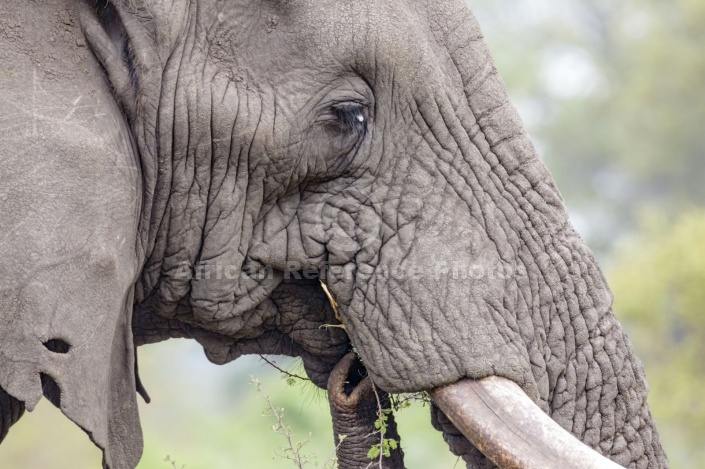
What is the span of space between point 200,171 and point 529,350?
808 mm

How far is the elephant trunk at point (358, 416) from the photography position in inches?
115

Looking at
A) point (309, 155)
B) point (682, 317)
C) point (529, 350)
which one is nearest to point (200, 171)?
point (309, 155)

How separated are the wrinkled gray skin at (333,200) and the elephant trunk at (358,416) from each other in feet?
0.55

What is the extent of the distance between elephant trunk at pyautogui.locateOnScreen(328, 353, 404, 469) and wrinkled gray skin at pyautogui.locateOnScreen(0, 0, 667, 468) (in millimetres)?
169

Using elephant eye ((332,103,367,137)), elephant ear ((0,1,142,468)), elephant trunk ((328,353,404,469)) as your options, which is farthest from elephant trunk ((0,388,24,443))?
elephant eye ((332,103,367,137))

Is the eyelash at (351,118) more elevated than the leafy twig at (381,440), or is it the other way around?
the eyelash at (351,118)

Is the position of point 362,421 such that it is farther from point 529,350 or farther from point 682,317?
point 682,317

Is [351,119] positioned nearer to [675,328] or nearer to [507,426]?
[507,426]

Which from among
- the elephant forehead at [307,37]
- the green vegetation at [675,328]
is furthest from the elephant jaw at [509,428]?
the green vegetation at [675,328]

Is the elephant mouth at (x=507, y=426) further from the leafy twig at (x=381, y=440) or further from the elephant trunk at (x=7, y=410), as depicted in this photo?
the elephant trunk at (x=7, y=410)

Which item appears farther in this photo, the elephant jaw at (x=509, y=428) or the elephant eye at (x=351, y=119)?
the elephant eye at (x=351, y=119)

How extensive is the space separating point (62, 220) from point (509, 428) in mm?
969

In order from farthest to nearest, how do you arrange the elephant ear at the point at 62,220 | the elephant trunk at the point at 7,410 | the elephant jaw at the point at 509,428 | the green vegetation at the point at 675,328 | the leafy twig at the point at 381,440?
the green vegetation at the point at 675,328 → the elephant trunk at the point at 7,410 → the leafy twig at the point at 381,440 → the elephant jaw at the point at 509,428 → the elephant ear at the point at 62,220

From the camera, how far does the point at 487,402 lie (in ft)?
8.58
